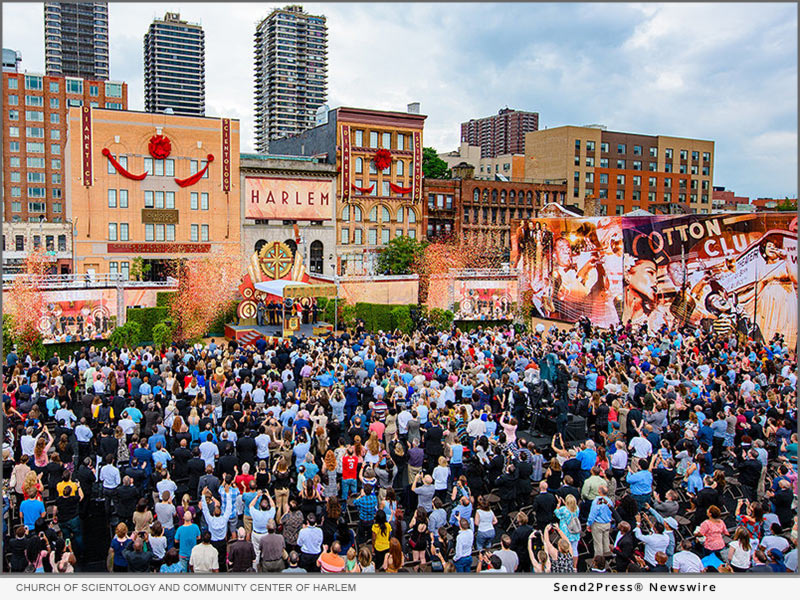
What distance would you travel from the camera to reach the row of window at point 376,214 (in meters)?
64.5

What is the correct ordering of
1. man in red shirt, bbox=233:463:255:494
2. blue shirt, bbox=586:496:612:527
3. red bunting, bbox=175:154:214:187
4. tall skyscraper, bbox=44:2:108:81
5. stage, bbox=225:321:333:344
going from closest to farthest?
blue shirt, bbox=586:496:612:527, man in red shirt, bbox=233:463:255:494, stage, bbox=225:321:333:344, red bunting, bbox=175:154:214:187, tall skyscraper, bbox=44:2:108:81

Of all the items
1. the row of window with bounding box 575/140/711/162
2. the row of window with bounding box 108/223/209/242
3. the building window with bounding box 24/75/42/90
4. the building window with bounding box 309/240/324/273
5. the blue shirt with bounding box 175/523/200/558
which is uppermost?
the building window with bounding box 24/75/42/90

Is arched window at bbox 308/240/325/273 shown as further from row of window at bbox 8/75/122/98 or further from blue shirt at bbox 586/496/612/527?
blue shirt at bbox 586/496/612/527

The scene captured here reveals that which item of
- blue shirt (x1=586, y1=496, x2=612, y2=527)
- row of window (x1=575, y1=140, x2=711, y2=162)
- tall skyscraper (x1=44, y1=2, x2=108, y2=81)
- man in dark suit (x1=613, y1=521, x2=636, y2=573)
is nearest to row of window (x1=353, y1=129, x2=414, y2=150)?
row of window (x1=575, y1=140, x2=711, y2=162)

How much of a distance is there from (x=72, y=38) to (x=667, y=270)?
15709cm

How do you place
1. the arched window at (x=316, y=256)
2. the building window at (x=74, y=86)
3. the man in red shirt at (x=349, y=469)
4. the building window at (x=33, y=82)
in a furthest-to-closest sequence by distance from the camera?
the building window at (x=74, y=86), the building window at (x=33, y=82), the arched window at (x=316, y=256), the man in red shirt at (x=349, y=469)

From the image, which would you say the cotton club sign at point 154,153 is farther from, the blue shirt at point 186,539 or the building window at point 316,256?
the blue shirt at point 186,539

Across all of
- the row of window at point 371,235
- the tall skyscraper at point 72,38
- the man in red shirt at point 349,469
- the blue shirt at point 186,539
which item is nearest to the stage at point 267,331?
the man in red shirt at point 349,469

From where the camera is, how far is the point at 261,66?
575ft

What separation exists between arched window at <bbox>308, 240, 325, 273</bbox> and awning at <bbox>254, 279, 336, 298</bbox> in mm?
26801

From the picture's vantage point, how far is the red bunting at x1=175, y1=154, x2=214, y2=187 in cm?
5694

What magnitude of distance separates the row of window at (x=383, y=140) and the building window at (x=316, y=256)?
1003 cm

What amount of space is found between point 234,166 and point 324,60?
126243mm
